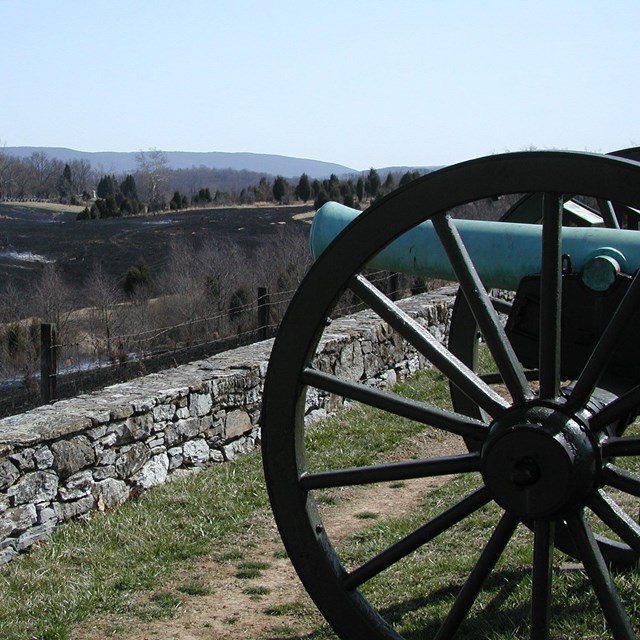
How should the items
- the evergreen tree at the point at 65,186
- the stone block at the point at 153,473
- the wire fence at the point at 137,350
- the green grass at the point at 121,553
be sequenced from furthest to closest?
1. the evergreen tree at the point at 65,186
2. the wire fence at the point at 137,350
3. the stone block at the point at 153,473
4. the green grass at the point at 121,553

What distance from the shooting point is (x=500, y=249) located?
367 centimetres

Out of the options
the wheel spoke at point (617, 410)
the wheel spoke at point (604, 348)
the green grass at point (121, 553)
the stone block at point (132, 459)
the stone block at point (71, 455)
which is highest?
the wheel spoke at point (604, 348)

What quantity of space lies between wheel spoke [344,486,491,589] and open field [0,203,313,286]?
28011 mm

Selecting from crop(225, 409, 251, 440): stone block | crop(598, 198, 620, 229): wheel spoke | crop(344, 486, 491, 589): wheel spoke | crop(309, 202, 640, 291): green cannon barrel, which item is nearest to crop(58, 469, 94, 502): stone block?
crop(225, 409, 251, 440): stone block

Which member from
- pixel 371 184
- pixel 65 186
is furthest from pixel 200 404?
pixel 65 186

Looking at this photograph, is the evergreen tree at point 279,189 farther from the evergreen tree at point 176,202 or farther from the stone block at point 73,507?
the stone block at point 73,507

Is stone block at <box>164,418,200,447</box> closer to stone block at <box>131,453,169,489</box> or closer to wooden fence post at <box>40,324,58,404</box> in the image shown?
stone block at <box>131,453,169,489</box>

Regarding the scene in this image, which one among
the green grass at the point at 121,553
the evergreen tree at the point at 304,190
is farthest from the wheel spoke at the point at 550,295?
the evergreen tree at the point at 304,190

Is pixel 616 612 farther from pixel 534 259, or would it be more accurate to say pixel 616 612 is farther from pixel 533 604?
pixel 534 259

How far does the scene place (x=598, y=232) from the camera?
3.50 metres

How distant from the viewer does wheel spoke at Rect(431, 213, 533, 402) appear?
306 cm

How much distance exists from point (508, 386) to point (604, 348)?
0.31m

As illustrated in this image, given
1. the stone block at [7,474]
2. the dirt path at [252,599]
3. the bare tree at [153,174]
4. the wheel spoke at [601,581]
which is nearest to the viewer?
the wheel spoke at [601,581]

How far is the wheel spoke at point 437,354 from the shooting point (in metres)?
3.14
